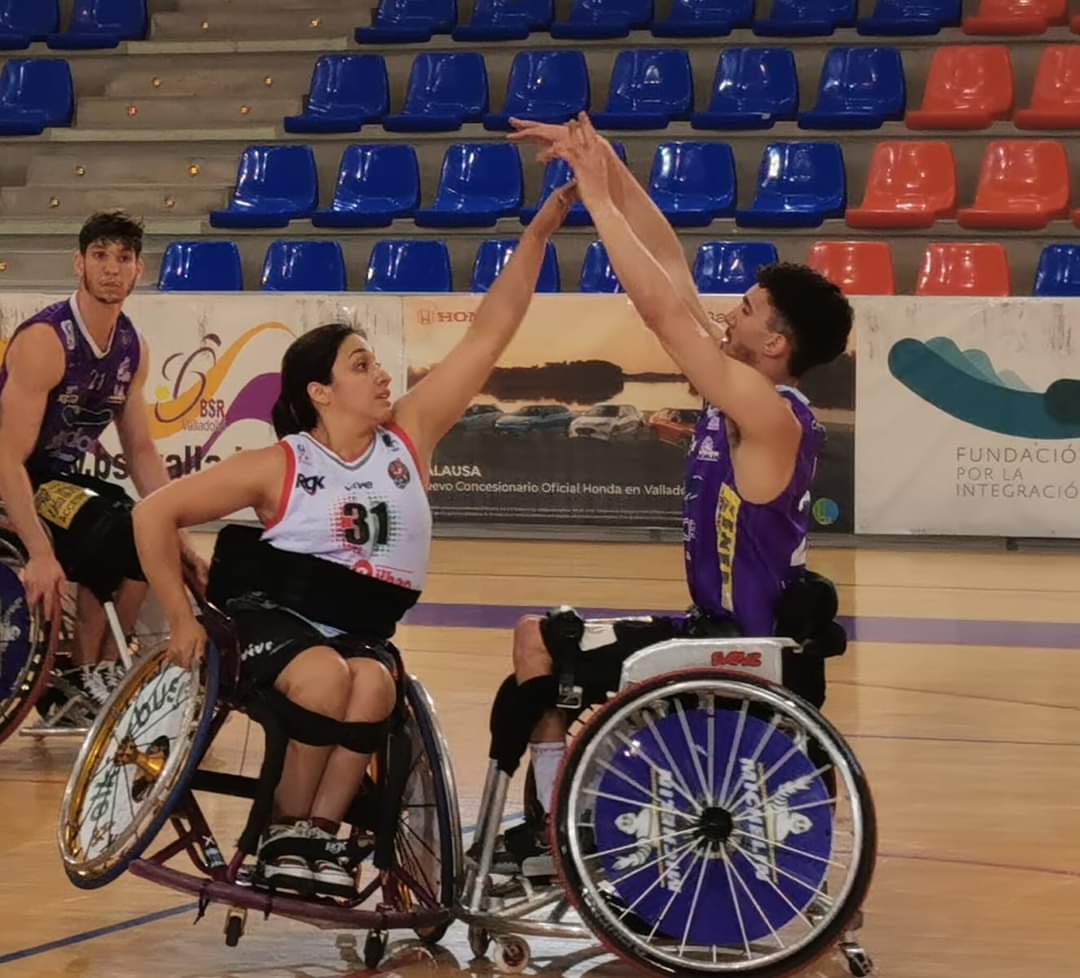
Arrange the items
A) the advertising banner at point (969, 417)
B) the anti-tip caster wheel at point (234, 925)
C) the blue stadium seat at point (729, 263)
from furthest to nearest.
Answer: the blue stadium seat at point (729, 263) < the advertising banner at point (969, 417) < the anti-tip caster wheel at point (234, 925)

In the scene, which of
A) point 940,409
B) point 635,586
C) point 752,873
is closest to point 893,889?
point 752,873

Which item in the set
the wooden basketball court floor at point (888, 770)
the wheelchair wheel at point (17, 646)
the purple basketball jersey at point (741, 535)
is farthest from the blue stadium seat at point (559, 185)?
the purple basketball jersey at point (741, 535)

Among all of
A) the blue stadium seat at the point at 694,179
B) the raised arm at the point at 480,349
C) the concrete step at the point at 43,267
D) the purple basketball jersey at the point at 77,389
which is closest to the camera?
the raised arm at the point at 480,349

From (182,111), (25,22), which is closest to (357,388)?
(182,111)

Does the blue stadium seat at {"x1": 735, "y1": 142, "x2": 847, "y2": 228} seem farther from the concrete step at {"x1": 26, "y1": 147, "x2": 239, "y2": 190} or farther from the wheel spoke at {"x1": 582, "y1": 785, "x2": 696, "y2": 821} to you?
the wheel spoke at {"x1": 582, "y1": 785, "x2": 696, "y2": 821}

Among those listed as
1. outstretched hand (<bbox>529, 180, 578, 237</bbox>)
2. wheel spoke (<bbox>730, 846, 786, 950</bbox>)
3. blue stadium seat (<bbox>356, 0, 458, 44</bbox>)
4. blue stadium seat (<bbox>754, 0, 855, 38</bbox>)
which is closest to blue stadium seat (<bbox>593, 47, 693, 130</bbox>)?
blue stadium seat (<bbox>754, 0, 855, 38</bbox>)

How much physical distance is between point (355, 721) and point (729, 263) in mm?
7504

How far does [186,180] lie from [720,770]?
1005 centimetres

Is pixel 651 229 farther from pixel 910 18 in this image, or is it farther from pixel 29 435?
pixel 910 18

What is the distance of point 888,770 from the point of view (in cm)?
514

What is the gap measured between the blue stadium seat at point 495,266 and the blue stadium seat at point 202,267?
4.72 feet

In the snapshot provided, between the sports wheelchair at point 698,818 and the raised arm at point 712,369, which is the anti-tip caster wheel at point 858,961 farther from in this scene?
the raised arm at point 712,369

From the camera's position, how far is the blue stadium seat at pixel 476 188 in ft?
38.5

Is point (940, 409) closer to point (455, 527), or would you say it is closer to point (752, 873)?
point (455, 527)
